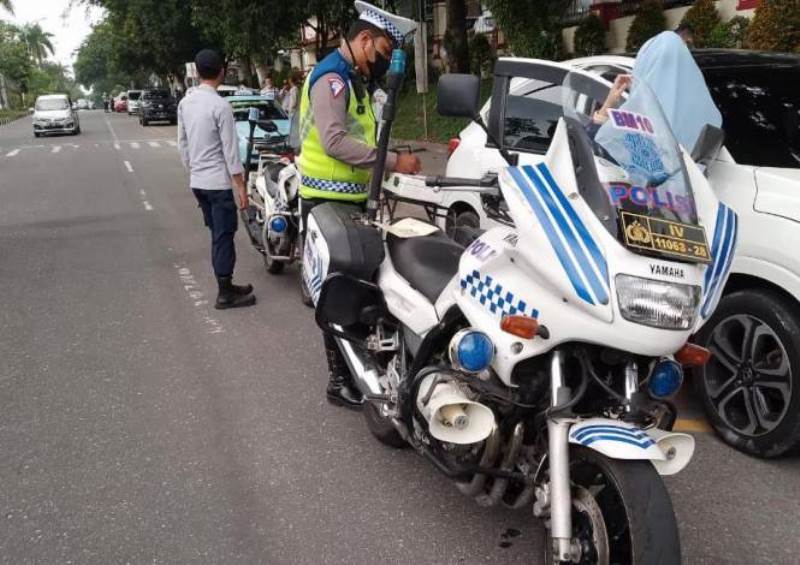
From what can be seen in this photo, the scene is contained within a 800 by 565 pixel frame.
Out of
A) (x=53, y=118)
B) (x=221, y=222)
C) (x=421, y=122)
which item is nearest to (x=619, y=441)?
(x=221, y=222)

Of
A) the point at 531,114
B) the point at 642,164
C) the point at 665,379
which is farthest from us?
the point at 531,114

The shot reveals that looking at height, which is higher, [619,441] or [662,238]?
[662,238]

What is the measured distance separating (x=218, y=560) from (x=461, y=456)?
1058mm

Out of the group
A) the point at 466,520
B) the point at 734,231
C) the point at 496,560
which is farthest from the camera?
the point at 466,520

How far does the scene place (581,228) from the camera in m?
2.15

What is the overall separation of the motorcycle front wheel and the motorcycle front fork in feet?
0.23

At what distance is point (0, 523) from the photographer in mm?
3018

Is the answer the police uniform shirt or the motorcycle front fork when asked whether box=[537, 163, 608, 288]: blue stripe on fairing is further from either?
the police uniform shirt

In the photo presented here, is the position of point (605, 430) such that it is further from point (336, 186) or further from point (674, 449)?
point (336, 186)

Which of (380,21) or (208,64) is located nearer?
(380,21)

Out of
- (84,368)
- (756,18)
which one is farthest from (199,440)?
(756,18)

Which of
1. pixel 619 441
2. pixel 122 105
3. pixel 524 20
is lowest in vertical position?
pixel 122 105

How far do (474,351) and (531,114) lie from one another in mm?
3080

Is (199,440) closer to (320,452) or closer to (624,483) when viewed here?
(320,452)
